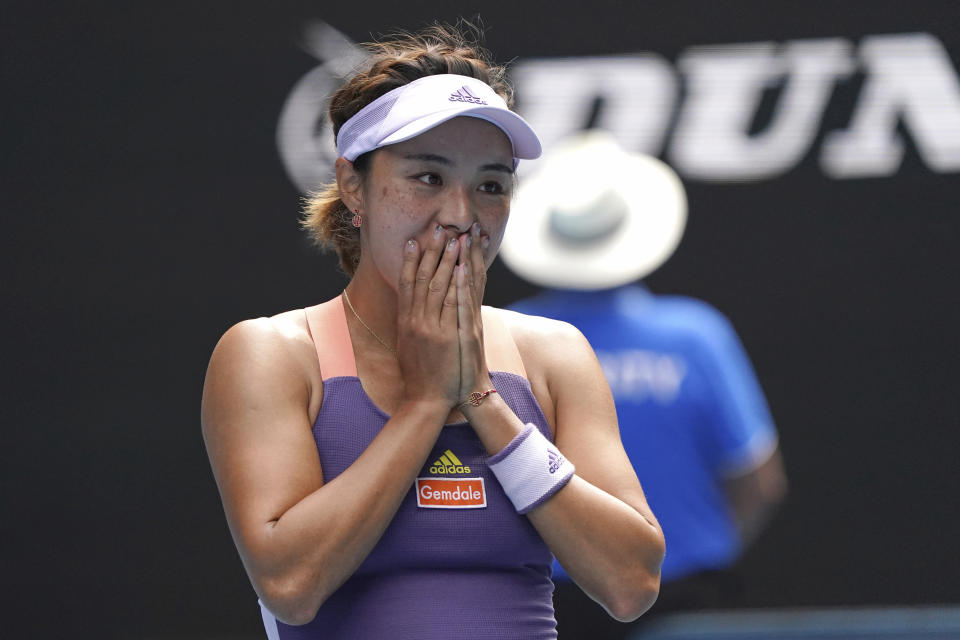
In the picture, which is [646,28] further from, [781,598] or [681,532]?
[781,598]

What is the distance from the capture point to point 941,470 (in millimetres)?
4258

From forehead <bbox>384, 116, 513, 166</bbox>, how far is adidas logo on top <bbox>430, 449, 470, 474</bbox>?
44 cm

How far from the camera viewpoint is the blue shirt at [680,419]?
13.4 ft

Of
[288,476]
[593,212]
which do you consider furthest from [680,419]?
[288,476]

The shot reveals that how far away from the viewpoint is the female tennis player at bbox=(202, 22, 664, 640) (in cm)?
165

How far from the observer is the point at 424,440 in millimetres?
1678

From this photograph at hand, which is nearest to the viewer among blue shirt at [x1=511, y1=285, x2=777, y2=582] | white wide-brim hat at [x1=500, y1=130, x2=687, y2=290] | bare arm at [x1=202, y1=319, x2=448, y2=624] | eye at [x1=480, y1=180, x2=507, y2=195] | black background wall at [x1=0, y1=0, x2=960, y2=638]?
bare arm at [x1=202, y1=319, x2=448, y2=624]

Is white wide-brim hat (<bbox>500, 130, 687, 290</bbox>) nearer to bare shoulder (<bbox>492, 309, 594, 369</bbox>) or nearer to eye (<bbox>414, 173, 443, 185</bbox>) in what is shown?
bare shoulder (<bbox>492, 309, 594, 369</bbox>)

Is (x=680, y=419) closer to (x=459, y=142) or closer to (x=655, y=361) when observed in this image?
(x=655, y=361)


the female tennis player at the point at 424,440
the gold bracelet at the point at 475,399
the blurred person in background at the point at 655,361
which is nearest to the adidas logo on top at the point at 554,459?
the female tennis player at the point at 424,440

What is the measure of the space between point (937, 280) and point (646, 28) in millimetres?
1408

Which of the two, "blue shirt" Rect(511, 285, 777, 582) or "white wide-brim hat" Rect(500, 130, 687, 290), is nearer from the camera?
"blue shirt" Rect(511, 285, 777, 582)

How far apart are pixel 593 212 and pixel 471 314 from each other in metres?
2.80

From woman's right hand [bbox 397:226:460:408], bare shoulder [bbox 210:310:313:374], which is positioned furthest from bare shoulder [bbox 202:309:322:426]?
woman's right hand [bbox 397:226:460:408]
